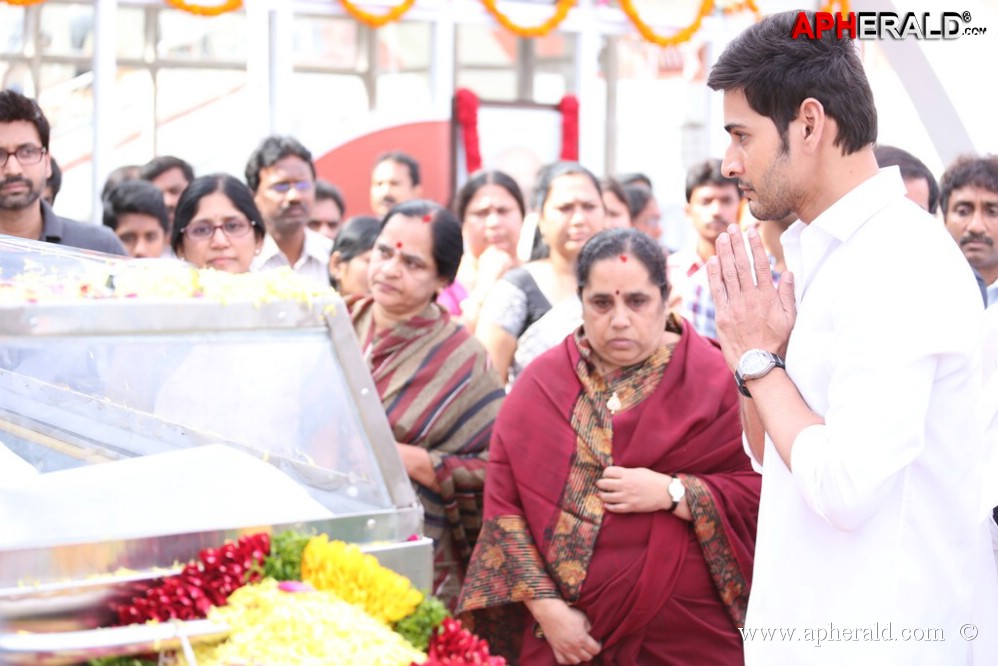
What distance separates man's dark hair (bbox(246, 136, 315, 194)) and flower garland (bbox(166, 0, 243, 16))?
135 inches

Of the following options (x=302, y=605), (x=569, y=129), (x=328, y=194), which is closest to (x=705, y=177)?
(x=328, y=194)

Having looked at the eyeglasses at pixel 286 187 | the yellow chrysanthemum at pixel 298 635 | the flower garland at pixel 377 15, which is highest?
the flower garland at pixel 377 15

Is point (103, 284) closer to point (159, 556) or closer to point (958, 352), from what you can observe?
point (159, 556)

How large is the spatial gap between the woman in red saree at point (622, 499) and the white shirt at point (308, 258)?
7.28 feet

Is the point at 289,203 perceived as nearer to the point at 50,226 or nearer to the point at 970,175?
the point at 50,226

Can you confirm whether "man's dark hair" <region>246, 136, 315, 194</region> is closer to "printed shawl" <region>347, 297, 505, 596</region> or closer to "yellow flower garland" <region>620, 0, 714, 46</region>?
"printed shawl" <region>347, 297, 505, 596</region>

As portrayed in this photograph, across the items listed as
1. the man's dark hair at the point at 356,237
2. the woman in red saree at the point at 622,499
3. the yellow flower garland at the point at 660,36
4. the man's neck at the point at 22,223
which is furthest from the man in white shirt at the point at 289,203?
the yellow flower garland at the point at 660,36

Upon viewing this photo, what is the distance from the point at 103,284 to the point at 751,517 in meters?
1.92

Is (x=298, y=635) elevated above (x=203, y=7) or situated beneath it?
situated beneath

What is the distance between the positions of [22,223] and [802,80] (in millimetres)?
3204

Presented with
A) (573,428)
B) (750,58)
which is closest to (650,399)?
(573,428)

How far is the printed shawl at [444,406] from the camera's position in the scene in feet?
12.7

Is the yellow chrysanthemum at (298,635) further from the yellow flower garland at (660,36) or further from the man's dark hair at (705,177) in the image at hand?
the yellow flower garland at (660,36)

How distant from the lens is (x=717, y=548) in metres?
3.37
